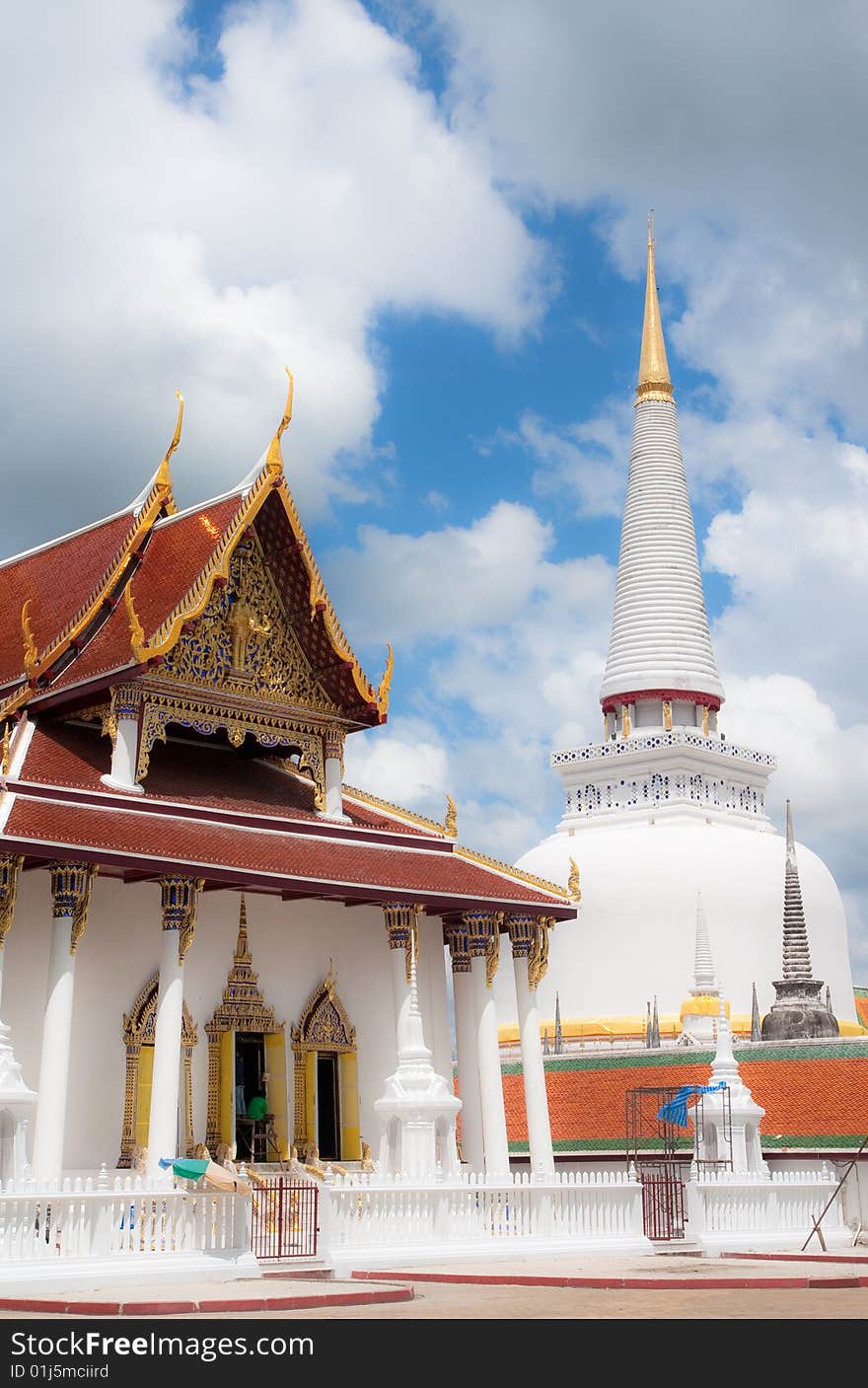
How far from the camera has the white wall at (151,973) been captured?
20.5 m

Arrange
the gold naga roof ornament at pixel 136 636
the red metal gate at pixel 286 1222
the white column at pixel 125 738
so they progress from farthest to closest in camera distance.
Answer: the white column at pixel 125 738 < the gold naga roof ornament at pixel 136 636 < the red metal gate at pixel 286 1222

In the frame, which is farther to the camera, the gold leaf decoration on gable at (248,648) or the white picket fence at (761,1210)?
the white picket fence at (761,1210)

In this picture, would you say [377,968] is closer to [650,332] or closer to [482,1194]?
[482,1194]

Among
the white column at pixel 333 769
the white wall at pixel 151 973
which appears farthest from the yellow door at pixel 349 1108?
the white column at pixel 333 769

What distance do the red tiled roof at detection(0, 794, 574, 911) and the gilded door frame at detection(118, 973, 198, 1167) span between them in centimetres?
177

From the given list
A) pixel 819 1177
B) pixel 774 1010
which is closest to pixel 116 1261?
pixel 819 1177

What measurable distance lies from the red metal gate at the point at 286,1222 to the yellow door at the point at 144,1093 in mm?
2014

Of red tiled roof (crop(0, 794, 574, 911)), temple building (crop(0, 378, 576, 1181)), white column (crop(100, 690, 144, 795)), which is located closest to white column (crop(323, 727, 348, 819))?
temple building (crop(0, 378, 576, 1181))

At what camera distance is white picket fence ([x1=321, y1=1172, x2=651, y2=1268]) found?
62.7 ft

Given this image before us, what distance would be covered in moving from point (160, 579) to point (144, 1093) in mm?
7058

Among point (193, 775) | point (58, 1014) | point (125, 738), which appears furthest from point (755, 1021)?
point (58, 1014)

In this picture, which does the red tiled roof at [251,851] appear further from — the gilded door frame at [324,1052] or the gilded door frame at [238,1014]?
the gilded door frame at [324,1052]

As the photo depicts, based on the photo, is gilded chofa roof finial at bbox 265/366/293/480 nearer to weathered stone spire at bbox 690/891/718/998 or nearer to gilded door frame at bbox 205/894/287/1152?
gilded door frame at bbox 205/894/287/1152

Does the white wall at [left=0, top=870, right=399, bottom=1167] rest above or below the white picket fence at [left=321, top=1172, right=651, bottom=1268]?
above
